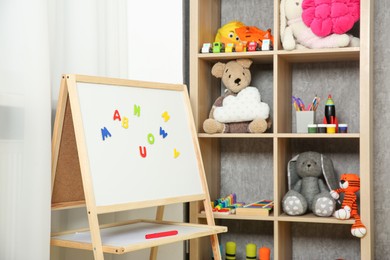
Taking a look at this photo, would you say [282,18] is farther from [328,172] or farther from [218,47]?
[328,172]

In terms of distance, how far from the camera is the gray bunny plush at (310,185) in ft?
7.47

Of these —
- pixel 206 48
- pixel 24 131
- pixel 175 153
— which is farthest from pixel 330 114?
pixel 24 131

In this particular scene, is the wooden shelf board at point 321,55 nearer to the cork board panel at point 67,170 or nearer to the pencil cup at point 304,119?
the pencil cup at point 304,119

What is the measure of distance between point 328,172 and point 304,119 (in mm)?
257

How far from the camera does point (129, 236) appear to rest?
1.78 metres

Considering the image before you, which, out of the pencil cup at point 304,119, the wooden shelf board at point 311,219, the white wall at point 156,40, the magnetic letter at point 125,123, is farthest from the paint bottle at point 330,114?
the magnetic letter at point 125,123

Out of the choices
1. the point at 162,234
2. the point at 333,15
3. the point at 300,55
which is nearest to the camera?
the point at 162,234

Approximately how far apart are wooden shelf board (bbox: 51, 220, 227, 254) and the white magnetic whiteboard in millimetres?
115

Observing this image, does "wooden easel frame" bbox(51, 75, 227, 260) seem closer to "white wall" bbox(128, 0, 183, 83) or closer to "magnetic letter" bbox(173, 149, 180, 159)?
"magnetic letter" bbox(173, 149, 180, 159)

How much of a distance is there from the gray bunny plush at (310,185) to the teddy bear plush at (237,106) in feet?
0.75

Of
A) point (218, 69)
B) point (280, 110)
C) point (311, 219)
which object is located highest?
point (218, 69)

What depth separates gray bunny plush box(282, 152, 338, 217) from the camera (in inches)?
89.7

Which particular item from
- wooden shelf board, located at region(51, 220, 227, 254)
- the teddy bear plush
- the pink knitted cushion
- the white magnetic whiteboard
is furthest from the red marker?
the pink knitted cushion

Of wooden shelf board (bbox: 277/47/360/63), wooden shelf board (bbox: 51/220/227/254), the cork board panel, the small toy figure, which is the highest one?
the small toy figure
